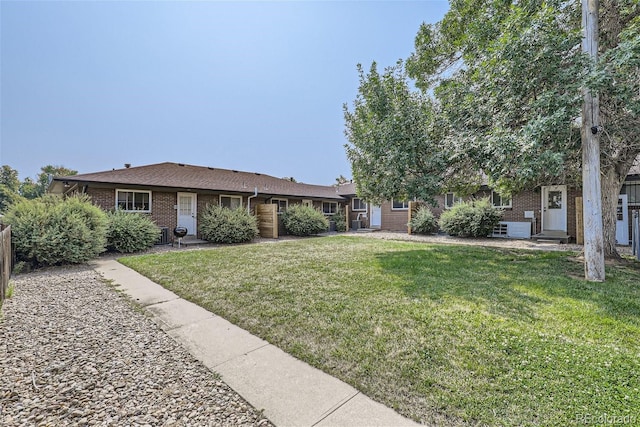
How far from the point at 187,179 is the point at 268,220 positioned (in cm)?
469

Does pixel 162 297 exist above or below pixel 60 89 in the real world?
below

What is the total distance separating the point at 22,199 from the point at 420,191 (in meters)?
11.7

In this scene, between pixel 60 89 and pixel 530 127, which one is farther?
pixel 60 89

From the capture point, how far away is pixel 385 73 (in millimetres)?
9125

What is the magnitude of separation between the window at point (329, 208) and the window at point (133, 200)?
444 inches

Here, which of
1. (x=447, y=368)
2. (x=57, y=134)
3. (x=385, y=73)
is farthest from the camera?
(x=57, y=134)

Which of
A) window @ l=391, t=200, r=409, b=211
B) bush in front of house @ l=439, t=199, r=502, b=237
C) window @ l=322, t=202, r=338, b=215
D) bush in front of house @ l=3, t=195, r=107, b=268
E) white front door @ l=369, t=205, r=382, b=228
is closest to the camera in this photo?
bush in front of house @ l=3, t=195, r=107, b=268

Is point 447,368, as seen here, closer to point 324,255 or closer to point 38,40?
point 324,255

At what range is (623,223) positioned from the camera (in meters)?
10.6

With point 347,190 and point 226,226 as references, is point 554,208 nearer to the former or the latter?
point 347,190

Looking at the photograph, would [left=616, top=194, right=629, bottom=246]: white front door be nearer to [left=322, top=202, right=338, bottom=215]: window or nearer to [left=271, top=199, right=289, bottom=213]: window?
[left=322, top=202, right=338, bottom=215]: window

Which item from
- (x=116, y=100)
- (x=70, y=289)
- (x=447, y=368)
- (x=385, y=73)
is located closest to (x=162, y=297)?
(x=70, y=289)

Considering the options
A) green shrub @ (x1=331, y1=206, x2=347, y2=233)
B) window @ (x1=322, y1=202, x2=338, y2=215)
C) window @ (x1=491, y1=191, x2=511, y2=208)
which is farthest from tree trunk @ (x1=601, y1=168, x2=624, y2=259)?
window @ (x1=322, y1=202, x2=338, y2=215)

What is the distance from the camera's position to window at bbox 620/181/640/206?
10.9 metres
